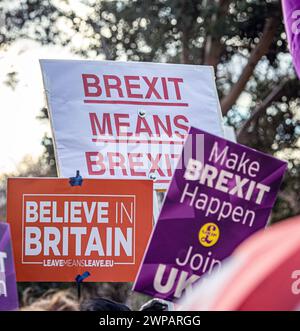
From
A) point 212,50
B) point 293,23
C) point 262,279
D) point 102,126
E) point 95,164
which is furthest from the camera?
point 212,50

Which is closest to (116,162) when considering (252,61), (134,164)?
(134,164)

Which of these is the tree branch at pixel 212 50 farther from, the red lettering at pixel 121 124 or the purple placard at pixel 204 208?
the purple placard at pixel 204 208

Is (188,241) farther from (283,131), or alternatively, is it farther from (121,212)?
(283,131)

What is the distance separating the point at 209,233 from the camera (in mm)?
3682

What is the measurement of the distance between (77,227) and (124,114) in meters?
1.10

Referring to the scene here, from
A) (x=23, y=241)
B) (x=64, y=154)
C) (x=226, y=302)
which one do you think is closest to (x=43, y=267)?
(x=23, y=241)

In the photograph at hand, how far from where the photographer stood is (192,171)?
3.56 meters

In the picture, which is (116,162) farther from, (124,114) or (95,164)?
(124,114)

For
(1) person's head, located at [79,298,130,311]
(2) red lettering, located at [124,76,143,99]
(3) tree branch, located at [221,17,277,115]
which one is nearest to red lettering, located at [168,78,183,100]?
(2) red lettering, located at [124,76,143,99]

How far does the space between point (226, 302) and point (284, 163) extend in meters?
1.84

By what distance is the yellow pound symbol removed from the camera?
12.1ft

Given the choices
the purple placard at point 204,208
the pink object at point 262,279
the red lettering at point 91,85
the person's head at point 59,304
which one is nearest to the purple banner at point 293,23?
the purple placard at point 204,208

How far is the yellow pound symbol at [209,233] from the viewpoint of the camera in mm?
3683

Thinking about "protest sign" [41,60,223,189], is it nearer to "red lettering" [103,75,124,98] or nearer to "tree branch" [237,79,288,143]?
"red lettering" [103,75,124,98]
